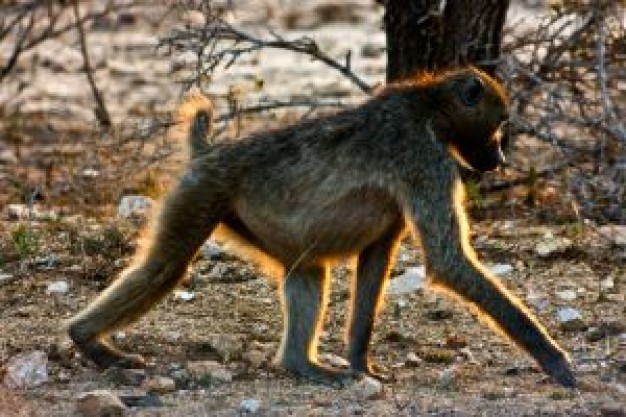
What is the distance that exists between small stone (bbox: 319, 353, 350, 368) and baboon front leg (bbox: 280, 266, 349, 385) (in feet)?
0.54

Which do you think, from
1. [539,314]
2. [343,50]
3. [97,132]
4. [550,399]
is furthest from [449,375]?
[343,50]

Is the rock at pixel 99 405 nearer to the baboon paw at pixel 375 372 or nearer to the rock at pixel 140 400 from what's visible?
the rock at pixel 140 400

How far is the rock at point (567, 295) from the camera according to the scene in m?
7.22

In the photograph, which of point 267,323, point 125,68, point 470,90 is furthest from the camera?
point 125,68

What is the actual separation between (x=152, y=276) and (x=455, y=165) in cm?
Result: 122

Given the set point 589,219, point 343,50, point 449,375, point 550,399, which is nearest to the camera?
point 550,399

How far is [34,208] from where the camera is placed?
902 centimetres

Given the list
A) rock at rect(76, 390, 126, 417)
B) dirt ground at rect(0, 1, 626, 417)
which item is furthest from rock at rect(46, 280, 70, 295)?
rock at rect(76, 390, 126, 417)

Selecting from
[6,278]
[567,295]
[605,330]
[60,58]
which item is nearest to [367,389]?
[605,330]

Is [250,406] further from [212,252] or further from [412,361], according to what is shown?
[212,252]

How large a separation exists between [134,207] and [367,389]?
3051 millimetres

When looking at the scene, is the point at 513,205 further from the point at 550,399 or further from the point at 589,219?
the point at 550,399

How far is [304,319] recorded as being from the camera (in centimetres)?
656

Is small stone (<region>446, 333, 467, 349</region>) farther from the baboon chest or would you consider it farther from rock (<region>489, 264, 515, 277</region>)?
rock (<region>489, 264, 515, 277</region>)
